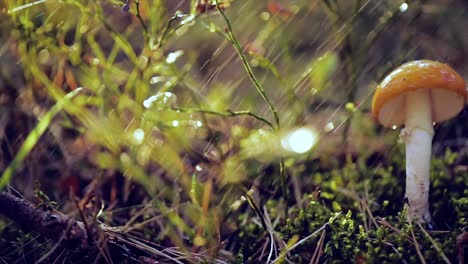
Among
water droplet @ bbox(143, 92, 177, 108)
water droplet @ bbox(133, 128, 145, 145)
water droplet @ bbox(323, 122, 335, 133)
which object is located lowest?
water droplet @ bbox(133, 128, 145, 145)

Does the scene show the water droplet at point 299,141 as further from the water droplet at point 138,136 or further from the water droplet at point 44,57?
the water droplet at point 44,57

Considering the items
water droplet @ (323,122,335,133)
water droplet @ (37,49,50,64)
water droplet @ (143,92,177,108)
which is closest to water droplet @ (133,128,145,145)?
water droplet @ (143,92,177,108)

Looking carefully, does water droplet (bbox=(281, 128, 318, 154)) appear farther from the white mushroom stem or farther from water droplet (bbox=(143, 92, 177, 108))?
water droplet (bbox=(143, 92, 177, 108))

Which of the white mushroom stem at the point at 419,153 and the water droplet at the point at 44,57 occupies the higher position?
the white mushroom stem at the point at 419,153

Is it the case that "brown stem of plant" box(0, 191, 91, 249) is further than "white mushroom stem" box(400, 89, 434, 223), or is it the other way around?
"white mushroom stem" box(400, 89, 434, 223)

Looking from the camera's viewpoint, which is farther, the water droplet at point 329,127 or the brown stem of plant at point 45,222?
the water droplet at point 329,127

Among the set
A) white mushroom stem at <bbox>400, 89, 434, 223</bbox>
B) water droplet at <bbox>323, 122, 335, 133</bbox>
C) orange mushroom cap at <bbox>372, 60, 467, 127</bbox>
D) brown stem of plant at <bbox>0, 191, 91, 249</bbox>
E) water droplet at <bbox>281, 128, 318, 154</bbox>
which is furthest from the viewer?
water droplet at <bbox>323, 122, 335, 133</bbox>

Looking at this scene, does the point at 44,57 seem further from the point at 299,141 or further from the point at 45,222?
the point at 299,141

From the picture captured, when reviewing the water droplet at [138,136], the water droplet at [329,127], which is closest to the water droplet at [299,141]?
the water droplet at [329,127]

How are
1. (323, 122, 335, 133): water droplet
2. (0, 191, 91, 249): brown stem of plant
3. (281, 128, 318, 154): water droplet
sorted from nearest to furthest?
(0, 191, 91, 249): brown stem of plant, (281, 128, 318, 154): water droplet, (323, 122, 335, 133): water droplet

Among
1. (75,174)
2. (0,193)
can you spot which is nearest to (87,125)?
(75,174)
